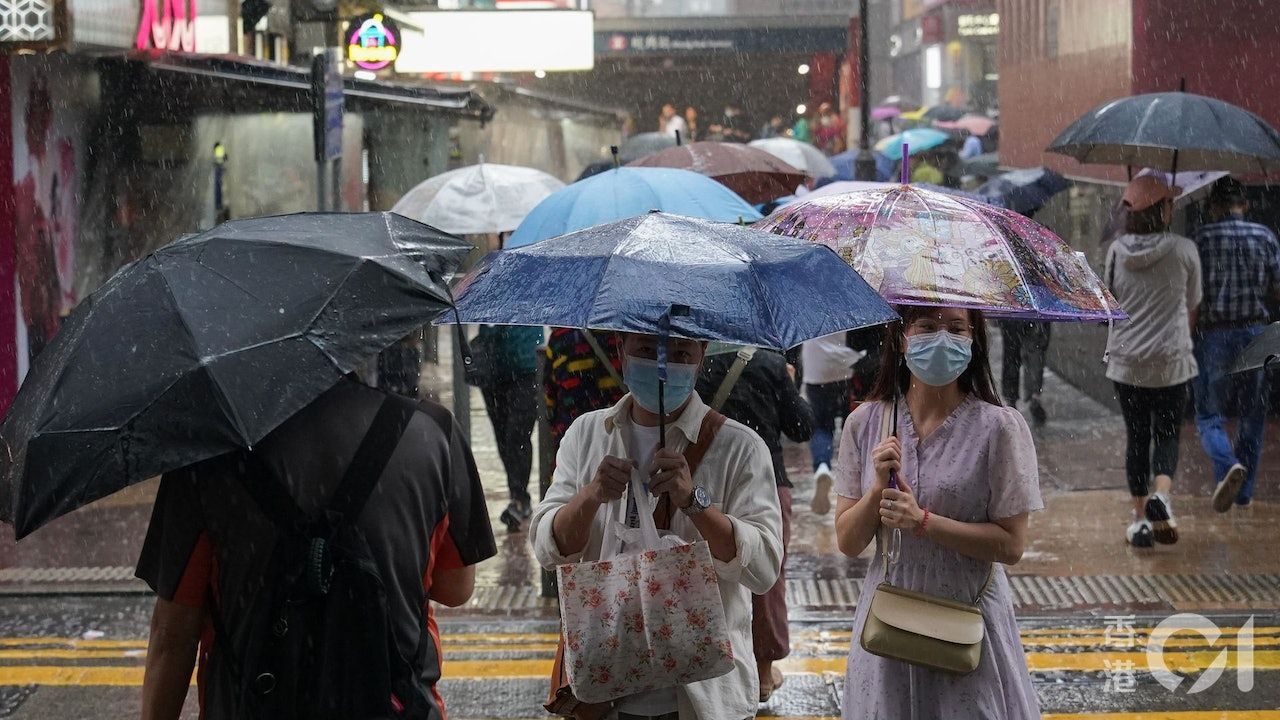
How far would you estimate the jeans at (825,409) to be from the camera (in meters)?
9.70

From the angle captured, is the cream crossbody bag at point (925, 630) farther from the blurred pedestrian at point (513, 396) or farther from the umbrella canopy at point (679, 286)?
the blurred pedestrian at point (513, 396)

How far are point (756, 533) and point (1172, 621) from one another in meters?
4.24

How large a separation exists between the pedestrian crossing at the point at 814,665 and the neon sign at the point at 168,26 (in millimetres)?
7645

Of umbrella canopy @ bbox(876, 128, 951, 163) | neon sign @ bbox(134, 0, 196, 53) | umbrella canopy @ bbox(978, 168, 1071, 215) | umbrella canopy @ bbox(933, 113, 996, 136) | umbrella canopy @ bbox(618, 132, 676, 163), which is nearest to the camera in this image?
umbrella canopy @ bbox(978, 168, 1071, 215)

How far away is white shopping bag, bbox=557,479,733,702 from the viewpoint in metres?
3.41

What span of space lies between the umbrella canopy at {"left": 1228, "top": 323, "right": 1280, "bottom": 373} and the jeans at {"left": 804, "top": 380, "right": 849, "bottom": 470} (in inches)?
199

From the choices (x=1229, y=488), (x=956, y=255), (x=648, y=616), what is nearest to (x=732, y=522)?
(x=648, y=616)

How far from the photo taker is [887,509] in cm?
387

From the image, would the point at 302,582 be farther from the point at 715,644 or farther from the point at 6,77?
the point at 6,77

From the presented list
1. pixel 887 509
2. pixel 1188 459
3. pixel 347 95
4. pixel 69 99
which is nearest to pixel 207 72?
pixel 69 99

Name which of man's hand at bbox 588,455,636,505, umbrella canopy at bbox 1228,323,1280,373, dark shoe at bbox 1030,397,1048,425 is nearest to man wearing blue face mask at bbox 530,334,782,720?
man's hand at bbox 588,455,636,505

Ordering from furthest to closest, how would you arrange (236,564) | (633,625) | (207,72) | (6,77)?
(207,72) < (6,77) < (633,625) < (236,564)

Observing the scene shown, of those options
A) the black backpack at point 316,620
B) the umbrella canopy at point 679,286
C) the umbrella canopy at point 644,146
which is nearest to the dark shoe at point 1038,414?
the umbrella canopy at point 644,146

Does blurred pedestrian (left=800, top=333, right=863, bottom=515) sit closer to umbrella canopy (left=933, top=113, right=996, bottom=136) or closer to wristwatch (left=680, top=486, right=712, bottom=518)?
wristwatch (left=680, top=486, right=712, bottom=518)
